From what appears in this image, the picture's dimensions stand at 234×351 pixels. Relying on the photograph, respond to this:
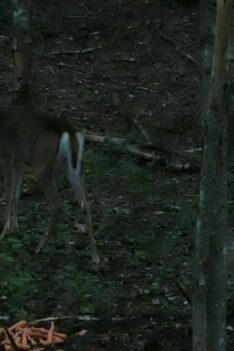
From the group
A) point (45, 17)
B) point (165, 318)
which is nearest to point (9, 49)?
point (45, 17)

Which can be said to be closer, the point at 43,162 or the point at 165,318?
the point at 165,318

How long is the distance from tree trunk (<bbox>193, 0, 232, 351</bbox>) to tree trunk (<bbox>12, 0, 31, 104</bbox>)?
7050mm

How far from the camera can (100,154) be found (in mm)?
10695

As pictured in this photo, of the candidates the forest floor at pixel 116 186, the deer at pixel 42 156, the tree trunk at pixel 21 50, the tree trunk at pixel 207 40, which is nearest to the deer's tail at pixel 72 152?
the deer at pixel 42 156

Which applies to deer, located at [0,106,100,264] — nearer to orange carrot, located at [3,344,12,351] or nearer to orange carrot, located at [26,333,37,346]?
orange carrot, located at [26,333,37,346]

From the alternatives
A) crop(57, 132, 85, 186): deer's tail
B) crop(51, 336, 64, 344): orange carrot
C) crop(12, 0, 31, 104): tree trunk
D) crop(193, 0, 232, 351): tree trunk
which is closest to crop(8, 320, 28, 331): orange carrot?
crop(51, 336, 64, 344): orange carrot

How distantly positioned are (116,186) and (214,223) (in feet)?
17.4

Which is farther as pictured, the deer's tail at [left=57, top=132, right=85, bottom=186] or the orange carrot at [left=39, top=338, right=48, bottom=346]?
the deer's tail at [left=57, top=132, right=85, bottom=186]

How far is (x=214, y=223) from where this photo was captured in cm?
464

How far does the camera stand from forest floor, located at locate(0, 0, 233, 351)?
672 cm

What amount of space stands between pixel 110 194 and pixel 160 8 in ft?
30.7

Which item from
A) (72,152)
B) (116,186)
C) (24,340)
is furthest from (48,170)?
(24,340)

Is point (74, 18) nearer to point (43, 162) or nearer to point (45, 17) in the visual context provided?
point (45, 17)

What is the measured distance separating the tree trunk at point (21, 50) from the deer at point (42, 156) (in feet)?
8.64
